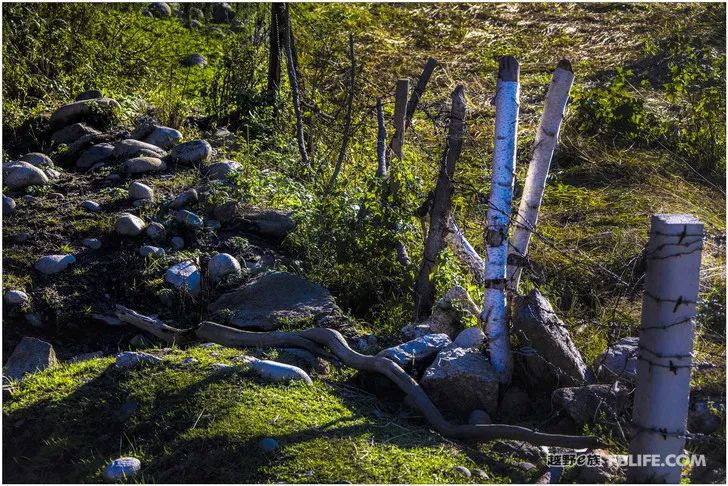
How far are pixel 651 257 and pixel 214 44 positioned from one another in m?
7.27

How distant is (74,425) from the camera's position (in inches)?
160

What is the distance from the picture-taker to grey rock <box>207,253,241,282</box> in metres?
5.62

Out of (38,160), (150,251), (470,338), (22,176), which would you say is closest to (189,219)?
(150,251)

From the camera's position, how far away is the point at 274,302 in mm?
5227

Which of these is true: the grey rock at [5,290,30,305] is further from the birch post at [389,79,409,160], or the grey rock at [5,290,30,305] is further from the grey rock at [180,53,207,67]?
the grey rock at [180,53,207,67]

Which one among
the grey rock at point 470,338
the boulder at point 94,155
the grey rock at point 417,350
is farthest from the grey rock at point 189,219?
the grey rock at point 470,338

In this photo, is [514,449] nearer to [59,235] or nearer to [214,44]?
[59,235]

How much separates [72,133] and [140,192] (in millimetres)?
1367

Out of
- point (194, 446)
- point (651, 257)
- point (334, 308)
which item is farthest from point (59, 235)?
point (651, 257)

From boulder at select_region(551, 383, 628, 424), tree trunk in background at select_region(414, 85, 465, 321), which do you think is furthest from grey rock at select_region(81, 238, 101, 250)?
boulder at select_region(551, 383, 628, 424)

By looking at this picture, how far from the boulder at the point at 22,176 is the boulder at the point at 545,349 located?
146 inches

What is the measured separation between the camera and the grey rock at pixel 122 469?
3623mm

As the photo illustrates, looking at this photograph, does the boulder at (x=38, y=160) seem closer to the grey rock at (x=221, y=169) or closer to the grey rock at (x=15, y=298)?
the grey rock at (x=221, y=169)

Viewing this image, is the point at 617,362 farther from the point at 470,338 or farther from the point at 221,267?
the point at 221,267
